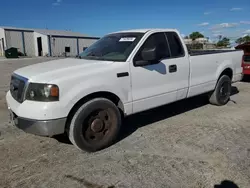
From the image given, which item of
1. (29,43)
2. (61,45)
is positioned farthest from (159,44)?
(29,43)

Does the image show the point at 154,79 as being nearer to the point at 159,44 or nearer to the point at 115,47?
the point at 159,44

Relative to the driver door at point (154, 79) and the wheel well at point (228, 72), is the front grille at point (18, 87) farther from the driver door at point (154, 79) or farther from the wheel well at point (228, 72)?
the wheel well at point (228, 72)

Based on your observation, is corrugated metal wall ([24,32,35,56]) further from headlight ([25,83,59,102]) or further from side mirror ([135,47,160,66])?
headlight ([25,83,59,102])

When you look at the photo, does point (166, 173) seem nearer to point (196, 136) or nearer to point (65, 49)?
point (196, 136)

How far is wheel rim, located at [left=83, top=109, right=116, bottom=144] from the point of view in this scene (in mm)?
3791

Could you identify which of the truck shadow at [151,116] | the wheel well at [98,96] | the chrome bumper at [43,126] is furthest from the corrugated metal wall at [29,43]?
the chrome bumper at [43,126]

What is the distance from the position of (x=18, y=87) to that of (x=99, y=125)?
1.36 m

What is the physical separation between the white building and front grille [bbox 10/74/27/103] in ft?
152

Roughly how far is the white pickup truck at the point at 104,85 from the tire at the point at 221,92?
2.79 ft

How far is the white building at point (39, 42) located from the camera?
48.4 metres

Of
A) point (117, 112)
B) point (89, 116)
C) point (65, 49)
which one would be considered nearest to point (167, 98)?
point (117, 112)

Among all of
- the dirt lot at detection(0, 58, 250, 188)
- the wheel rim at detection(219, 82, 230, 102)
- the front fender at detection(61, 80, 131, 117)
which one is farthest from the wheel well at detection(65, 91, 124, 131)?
the wheel rim at detection(219, 82, 230, 102)

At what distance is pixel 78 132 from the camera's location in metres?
3.64

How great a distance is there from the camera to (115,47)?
4539mm
